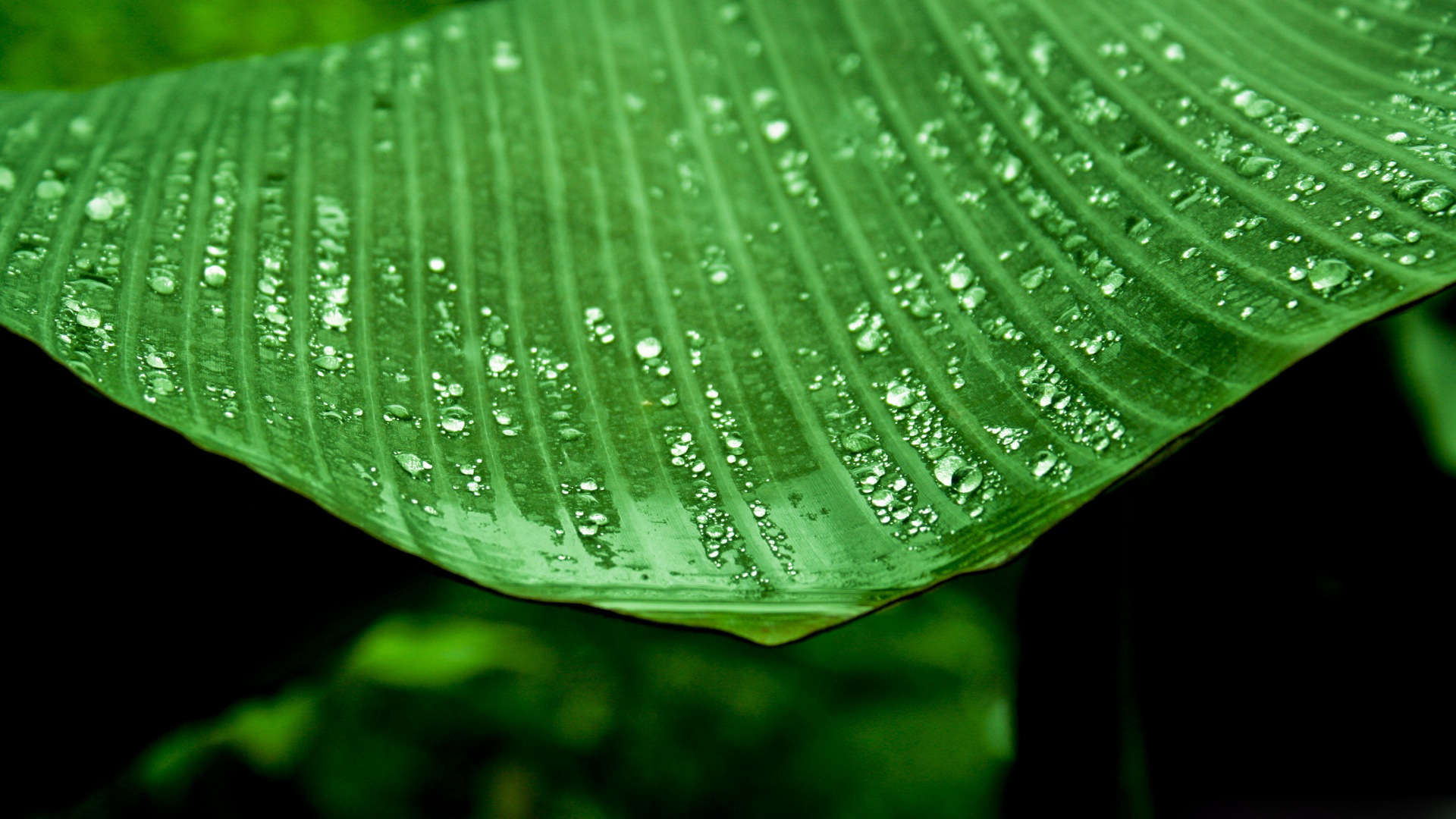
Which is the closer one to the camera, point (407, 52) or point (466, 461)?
point (466, 461)

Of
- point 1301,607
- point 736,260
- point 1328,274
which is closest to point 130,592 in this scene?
point 736,260

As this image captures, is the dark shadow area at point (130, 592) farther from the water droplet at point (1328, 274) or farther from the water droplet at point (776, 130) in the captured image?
the water droplet at point (1328, 274)

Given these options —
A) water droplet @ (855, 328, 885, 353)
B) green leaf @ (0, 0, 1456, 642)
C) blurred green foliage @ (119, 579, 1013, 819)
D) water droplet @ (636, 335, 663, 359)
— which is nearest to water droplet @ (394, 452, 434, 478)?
green leaf @ (0, 0, 1456, 642)

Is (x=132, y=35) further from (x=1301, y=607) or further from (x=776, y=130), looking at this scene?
(x=1301, y=607)

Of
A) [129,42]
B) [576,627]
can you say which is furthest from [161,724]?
[129,42]

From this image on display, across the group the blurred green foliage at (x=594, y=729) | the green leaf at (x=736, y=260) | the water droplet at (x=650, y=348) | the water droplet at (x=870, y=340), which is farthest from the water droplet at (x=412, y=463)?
the blurred green foliage at (x=594, y=729)

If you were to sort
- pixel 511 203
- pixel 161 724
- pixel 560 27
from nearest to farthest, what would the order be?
pixel 511 203 < pixel 560 27 < pixel 161 724

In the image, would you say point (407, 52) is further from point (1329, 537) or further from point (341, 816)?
point (1329, 537)

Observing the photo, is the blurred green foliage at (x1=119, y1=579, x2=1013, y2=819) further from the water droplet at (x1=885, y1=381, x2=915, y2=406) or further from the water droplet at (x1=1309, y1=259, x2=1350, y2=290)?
the water droplet at (x1=1309, y1=259, x2=1350, y2=290)
